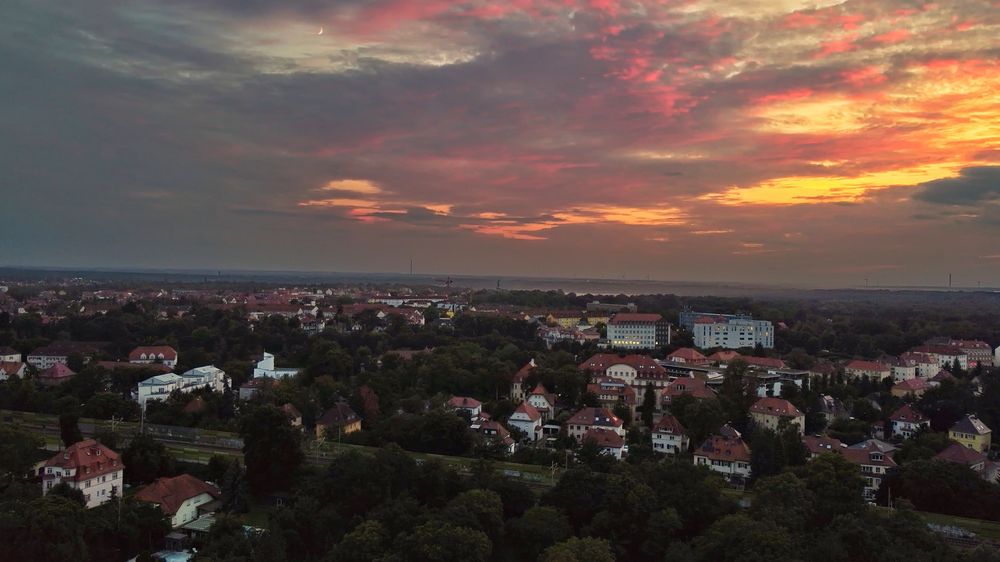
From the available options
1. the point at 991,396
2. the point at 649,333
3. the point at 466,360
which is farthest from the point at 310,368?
the point at 991,396

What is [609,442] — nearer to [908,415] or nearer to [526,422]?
[526,422]

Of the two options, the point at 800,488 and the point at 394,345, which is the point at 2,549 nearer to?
the point at 800,488

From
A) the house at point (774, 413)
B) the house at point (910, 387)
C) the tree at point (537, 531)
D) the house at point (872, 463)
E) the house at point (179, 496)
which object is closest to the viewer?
the tree at point (537, 531)

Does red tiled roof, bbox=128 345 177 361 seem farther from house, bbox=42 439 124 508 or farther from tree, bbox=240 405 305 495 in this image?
tree, bbox=240 405 305 495

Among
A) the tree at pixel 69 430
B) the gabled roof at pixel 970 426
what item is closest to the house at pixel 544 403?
the gabled roof at pixel 970 426

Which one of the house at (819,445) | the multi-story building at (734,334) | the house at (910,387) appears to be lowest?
the house at (819,445)

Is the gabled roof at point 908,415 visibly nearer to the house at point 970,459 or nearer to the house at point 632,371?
the house at point 970,459

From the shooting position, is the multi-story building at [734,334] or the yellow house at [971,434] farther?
the multi-story building at [734,334]
